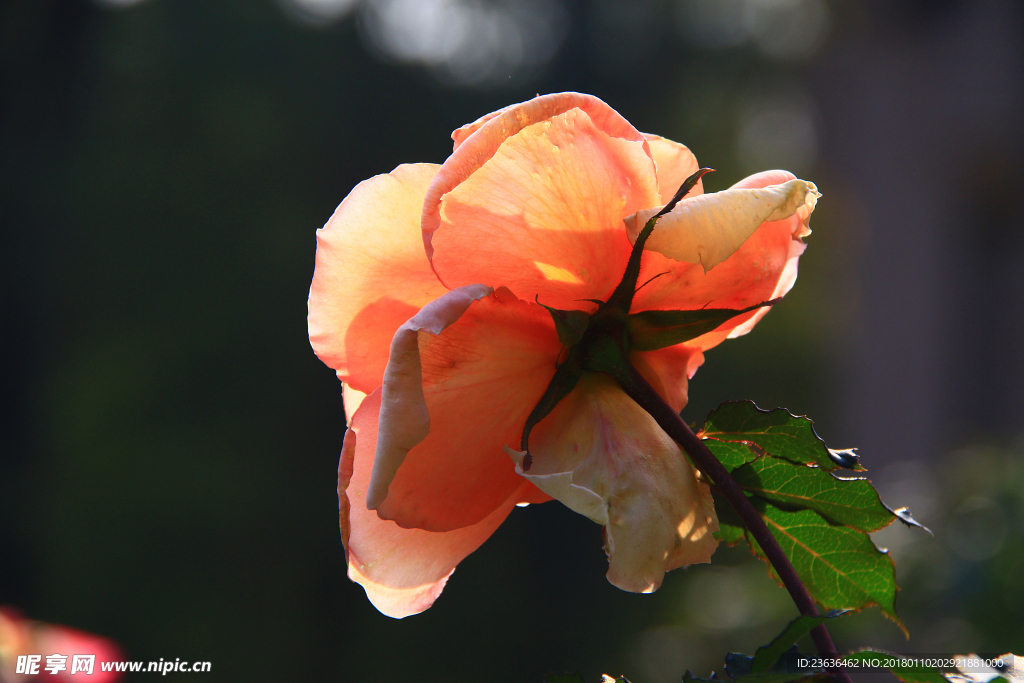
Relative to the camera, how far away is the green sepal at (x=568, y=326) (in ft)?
1.03

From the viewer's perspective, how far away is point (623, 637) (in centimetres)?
614

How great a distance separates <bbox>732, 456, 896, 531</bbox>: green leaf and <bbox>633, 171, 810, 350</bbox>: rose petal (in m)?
0.08

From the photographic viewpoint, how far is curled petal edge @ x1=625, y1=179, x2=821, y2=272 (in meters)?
0.29

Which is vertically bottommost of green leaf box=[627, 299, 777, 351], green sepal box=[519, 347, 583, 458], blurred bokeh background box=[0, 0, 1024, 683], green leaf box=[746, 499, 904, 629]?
blurred bokeh background box=[0, 0, 1024, 683]

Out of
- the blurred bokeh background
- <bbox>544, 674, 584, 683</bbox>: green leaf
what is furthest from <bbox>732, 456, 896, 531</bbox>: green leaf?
the blurred bokeh background

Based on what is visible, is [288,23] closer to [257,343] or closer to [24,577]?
[257,343]

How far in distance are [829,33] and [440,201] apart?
7019 millimetres

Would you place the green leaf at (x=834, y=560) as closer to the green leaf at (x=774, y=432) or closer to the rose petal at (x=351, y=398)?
the green leaf at (x=774, y=432)

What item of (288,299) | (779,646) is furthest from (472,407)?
(288,299)

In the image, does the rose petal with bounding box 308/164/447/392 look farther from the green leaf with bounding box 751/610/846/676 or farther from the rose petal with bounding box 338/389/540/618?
the green leaf with bounding box 751/610/846/676

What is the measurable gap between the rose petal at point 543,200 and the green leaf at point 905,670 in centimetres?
17

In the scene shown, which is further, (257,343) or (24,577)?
(257,343)

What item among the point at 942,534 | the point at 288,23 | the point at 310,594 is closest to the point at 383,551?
the point at 942,534

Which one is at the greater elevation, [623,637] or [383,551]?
[383,551]
